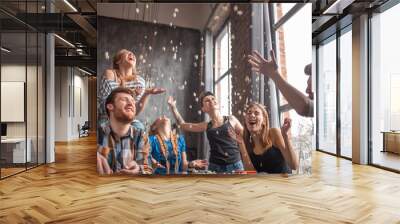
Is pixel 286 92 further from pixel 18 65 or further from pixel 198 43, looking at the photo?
pixel 18 65

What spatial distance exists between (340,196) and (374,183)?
1.24 meters

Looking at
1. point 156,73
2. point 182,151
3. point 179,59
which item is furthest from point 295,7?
point 182,151

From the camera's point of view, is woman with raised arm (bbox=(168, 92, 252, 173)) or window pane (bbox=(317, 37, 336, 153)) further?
window pane (bbox=(317, 37, 336, 153))

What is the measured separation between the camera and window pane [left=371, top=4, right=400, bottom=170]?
6957mm

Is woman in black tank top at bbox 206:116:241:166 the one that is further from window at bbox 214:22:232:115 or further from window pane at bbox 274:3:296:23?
window pane at bbox 274:3:296:23

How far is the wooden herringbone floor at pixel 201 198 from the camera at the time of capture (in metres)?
3.83

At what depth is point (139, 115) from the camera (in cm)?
617

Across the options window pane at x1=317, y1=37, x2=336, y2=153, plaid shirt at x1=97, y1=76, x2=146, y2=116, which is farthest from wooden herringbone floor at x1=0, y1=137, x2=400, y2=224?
window pane at x1=317, y1=37, x2=336, y2=153

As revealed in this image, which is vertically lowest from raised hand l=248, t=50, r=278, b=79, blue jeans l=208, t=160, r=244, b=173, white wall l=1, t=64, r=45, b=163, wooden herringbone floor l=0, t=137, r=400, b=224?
wooden herringbone floor l=0, t=137, r=400, b=224

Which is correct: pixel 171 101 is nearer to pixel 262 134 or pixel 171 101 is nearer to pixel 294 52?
pixel 262 134

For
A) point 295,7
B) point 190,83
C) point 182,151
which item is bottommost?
point 182,151

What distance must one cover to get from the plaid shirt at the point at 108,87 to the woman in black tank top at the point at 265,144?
1.76m

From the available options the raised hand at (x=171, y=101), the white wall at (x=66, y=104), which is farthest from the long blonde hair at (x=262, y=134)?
the white wall at (x=66, y=104)

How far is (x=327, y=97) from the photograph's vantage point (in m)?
10.1
